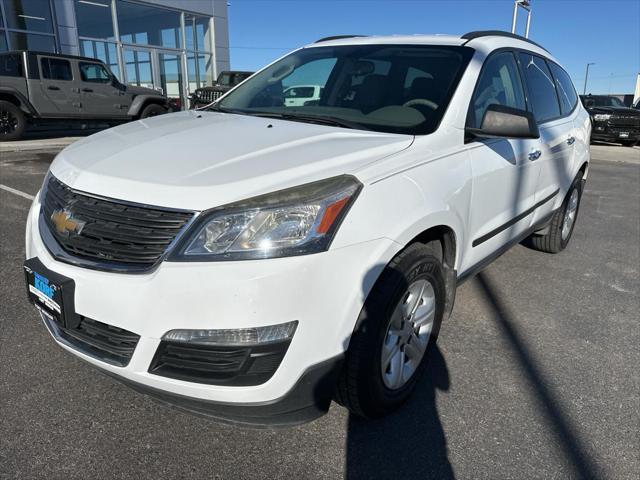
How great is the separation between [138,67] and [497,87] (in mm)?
17231

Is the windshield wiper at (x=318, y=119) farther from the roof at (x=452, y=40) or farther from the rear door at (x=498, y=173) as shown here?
the roof at (x=452, y=40)

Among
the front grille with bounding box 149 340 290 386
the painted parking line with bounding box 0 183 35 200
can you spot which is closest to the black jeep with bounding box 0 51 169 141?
the painted parking line with bounding box 0 183 35 200

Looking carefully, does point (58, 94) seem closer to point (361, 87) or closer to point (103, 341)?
point (361, 87)

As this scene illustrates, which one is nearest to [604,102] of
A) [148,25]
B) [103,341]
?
[148,25]

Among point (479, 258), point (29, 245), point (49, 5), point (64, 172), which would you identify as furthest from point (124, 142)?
point (49, 5)

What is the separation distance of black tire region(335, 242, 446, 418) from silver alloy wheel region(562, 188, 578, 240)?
292 centimetres

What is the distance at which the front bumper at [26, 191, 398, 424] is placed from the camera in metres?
1.68

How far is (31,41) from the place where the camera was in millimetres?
14547

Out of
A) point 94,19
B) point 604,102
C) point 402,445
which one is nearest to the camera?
point 402,445

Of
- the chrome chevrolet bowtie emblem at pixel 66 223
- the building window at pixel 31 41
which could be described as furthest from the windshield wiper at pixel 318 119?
the building window at pixel 31 41

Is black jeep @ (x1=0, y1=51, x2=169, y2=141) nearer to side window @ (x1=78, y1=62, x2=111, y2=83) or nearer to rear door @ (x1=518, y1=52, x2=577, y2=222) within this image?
side window @ (x1=78, y1=62, x2=111, y2=83)

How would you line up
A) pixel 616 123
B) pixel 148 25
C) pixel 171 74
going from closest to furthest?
1. pixel 616 123
2. pixel 148 25
3. pixel 171 74

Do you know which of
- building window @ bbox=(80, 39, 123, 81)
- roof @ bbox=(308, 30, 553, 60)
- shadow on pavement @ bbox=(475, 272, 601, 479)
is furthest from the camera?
building window @ bbox=(80, 39, 123, 81)

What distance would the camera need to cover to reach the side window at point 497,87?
2.81m
